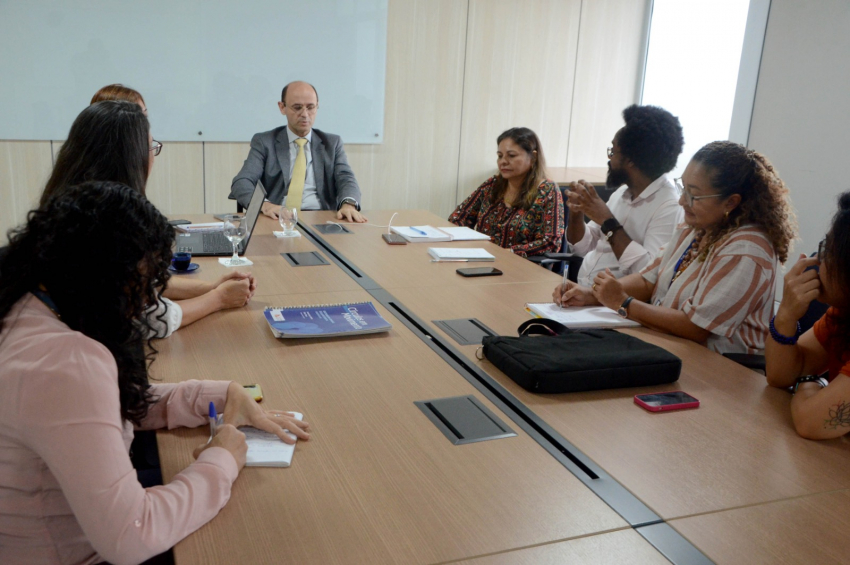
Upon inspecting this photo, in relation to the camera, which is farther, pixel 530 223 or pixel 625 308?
pixel 530 223

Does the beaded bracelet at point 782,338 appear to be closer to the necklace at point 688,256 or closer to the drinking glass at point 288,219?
the necklace at point 688,256

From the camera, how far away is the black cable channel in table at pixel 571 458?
110cm

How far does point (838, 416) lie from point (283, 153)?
333 centimetres

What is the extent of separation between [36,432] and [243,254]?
76.1 inches

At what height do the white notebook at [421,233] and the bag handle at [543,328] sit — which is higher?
the bag handle at [543,328]

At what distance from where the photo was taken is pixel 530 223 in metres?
3.63

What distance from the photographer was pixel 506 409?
1.54 m

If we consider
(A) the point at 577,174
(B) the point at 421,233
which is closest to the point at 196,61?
(B) the point at 421,233

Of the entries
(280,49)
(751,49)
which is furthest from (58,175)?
(751,49)

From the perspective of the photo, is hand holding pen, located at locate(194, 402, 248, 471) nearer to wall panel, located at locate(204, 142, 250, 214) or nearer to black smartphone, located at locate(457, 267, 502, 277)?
black smartphone, located at locate(457, 267, 502, 277)

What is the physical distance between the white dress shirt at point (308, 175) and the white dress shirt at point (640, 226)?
1.72 m

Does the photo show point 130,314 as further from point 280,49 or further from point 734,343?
point 280,49

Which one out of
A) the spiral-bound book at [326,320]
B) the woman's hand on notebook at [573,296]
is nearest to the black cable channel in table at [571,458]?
the spiral-bound book at [326,320]

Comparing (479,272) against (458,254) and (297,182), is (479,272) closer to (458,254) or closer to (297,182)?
(458,254)
